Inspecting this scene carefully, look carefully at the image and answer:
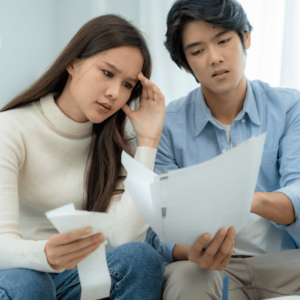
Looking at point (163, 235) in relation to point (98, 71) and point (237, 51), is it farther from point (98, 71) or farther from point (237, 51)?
point (237, 51)

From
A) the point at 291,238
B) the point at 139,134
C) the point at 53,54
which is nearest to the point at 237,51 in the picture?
the point at 139,134

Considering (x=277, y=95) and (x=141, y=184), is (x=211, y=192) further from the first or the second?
(x=277, y=95)

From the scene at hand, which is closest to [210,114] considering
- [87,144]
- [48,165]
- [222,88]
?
[222,88]

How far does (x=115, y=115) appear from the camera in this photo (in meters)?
1.21

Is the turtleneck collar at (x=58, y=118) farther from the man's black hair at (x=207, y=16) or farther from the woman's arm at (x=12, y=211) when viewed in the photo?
the man's black hair at (x=207, y=16)

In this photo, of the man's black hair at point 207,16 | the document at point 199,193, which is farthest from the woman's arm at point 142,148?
the document at point 199,193

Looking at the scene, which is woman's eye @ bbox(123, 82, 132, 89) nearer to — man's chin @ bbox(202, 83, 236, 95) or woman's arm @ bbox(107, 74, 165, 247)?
woman's arm @ bbox(107, 74, 165, 247)

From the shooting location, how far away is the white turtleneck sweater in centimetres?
100

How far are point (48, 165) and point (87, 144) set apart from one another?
16 cm

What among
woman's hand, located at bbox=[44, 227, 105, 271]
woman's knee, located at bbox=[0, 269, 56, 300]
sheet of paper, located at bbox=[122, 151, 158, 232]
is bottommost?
woman's knee, located at bbox=[0, 269, 56, 300]

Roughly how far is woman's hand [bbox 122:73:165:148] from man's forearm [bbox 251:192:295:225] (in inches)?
14.8

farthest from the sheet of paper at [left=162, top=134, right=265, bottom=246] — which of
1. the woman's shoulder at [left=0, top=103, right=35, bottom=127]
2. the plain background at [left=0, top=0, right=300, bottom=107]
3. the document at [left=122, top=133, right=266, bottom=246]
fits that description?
the plain background at [left=0, top=0, right=300, bottom=107]

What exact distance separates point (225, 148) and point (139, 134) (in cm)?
30

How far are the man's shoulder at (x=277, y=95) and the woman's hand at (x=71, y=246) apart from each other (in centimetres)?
88
